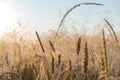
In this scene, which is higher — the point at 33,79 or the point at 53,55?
the point at 53,55

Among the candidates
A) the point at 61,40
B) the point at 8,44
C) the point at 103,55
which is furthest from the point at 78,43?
the point at 8,44

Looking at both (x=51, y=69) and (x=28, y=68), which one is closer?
(x=51, y=69)

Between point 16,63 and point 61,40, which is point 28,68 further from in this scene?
point 61,40

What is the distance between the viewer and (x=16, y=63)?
1916 mm

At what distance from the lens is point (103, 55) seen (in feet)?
3.08

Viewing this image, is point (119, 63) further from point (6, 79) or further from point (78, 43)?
point (78, 43)

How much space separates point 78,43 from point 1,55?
2226mm

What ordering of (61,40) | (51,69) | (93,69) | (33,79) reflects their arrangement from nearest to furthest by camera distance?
(51,69) < (33,79) < (93,69) < (61,40)

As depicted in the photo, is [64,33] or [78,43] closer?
[78,43]

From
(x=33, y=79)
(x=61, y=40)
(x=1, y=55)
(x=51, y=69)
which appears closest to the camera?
(x=51, y=69)

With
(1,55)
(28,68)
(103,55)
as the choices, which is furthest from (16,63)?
(1,55)

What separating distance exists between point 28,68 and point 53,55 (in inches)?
24.2

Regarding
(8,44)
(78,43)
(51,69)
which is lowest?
(8,44)

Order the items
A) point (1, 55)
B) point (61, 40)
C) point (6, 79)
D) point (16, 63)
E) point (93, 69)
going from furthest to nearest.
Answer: point (61, 40), point (1, 55), point (93, 69), point (6, 79), point (16, 63)
